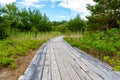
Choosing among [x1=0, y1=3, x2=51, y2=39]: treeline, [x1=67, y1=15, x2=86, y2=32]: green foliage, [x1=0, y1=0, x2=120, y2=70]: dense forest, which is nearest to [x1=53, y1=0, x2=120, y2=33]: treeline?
[x1=0, y1=0, x2=120, y2=70]: dense forest

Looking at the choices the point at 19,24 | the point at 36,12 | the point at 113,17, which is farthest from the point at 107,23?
the point at 36,12

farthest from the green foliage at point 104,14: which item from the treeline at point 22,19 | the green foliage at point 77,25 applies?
the green foliage at point 77,25

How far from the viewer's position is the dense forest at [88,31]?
829 centimetres

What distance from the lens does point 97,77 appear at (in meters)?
4.60

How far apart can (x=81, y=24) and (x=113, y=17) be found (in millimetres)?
20917

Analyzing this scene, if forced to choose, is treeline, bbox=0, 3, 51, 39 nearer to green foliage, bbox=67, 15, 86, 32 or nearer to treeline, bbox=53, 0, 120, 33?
green foliage, bbox=67, 15, 86, 32

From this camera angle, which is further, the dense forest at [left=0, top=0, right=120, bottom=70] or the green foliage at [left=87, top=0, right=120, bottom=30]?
the green foliage at [left=87, top=0, right=120, bottom=30]

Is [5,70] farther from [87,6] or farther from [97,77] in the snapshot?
[87,6]

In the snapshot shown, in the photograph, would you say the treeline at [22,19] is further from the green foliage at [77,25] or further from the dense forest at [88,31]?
the green foliage at [77,25]

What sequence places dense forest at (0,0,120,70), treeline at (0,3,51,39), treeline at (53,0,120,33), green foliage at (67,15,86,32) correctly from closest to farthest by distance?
dense forest at (0,0,120,70), treeline at (53,0,120,33), treeline at (0,3,51,39), green foliage at (67,15,86,32)

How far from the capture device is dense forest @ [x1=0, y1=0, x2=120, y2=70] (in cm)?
829

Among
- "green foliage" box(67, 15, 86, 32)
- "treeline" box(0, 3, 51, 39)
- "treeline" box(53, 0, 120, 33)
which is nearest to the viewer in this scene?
"treeline" box(53, 0, 120, 33)

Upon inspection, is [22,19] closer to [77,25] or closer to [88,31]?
[77,25]

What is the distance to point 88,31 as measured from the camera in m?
20.7
